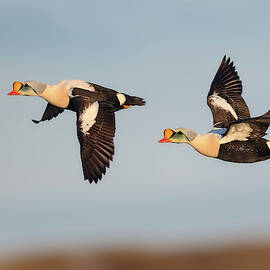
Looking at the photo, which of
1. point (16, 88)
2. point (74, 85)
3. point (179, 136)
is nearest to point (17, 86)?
point (16, 88)

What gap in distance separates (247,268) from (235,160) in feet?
70.8

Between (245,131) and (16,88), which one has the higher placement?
(16,88)

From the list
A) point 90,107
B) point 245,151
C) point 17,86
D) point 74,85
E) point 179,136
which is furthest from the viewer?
point 17,86

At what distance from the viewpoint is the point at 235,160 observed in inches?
660

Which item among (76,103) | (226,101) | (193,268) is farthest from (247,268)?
(76,103)

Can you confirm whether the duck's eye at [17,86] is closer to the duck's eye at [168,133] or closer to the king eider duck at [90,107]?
the king eider duck at [90,107]

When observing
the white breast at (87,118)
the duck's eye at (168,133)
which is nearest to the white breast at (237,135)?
the duck's eye at (168,133)

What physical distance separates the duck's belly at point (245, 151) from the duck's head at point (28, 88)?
402cm

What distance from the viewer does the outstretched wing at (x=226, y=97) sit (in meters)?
19.1

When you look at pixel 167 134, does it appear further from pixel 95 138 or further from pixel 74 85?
pixel 74 85

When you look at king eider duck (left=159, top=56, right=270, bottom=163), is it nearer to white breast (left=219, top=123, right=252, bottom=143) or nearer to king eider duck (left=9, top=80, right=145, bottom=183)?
white breast (left=219, top=123, right=252, bottom=143)

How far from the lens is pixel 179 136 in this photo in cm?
1664

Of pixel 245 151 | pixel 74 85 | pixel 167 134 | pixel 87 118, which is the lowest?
pixel 245 151

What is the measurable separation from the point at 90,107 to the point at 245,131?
292 centimetres
